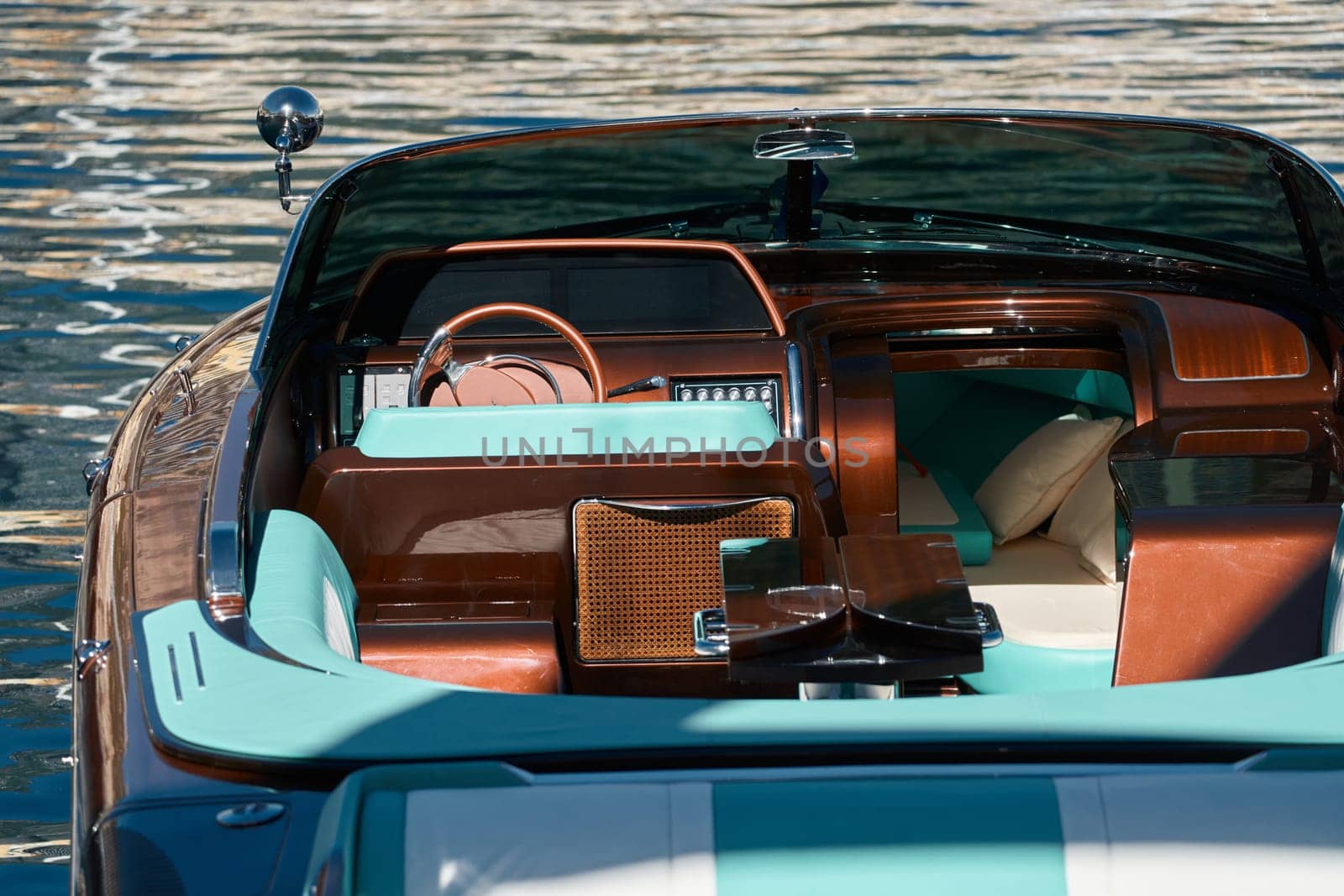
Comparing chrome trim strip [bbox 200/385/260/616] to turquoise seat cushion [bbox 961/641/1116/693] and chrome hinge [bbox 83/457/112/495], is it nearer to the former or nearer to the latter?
chrome hinge [bbox 83/457/112/495]

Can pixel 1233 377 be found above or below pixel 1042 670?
above

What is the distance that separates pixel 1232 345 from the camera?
308cm

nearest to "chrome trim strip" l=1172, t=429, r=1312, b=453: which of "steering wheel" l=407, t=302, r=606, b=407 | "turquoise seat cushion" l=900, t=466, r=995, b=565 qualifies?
"turquoise seat cushion" l=900, t=466, r=995, b=565

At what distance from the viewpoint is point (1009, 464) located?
356 centimetres

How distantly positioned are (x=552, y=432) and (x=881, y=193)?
4.76 ft

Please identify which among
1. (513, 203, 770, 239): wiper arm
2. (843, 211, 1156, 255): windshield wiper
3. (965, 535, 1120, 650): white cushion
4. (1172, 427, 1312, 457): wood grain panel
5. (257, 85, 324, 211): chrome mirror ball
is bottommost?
(965, 535, 1120, 650): white cushion

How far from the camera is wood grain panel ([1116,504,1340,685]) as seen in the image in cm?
218

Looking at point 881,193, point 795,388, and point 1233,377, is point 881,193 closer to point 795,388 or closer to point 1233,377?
point 795,388

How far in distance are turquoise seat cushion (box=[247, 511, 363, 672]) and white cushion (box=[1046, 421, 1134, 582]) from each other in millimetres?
1661

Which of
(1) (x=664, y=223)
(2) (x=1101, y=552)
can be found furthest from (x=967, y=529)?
(1) (x=664, y=223)

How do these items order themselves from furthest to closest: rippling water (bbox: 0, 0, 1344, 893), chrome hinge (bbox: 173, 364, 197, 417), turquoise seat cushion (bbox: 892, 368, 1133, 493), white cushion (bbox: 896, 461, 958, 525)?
rippling water (bbox: 0, 0, 1344, 893) → turquoise seat cushion (bbox: 892, 368, 1133, 493) → white cushion (bbox: 896, 461, 958, 525) → chrome hinge (bbox: 173, 364, 197, 417)

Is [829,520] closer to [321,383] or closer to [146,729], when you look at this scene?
[321,383]

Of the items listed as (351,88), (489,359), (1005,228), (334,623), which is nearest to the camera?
(334,623)
